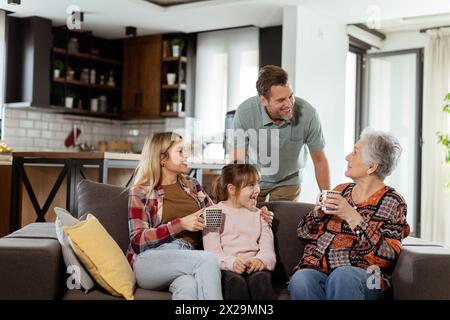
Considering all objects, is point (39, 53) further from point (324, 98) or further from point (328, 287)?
point (328, 287)

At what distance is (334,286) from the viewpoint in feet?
7.59

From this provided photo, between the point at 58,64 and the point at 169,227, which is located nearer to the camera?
the point at 169,227

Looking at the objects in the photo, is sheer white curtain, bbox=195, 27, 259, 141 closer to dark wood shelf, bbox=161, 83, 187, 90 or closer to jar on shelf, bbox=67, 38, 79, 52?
dark wood shelf, bbox=161, 83, 187, 90

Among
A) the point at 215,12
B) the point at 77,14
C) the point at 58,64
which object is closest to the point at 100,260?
the point at 215,12

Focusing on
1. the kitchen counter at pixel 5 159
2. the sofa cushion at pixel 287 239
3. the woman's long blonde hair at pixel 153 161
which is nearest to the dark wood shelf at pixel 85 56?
the kitchen counter at pixel 5 159

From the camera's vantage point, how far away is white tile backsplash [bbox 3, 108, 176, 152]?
22.9ft

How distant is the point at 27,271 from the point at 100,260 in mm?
275

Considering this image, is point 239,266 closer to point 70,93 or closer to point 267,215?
point 267,215

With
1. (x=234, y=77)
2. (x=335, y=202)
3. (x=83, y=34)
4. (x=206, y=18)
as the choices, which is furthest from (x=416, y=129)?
(x=335, y=202)

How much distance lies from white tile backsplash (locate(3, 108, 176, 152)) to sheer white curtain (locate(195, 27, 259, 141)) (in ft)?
1.34

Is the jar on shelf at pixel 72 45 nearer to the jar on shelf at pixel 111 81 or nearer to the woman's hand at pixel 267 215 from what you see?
the jar on shelf at pixel 111 81

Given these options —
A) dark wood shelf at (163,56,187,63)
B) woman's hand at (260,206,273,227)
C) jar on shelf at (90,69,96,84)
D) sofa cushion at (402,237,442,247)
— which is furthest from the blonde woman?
jar on shelf at (90,69,96,84)

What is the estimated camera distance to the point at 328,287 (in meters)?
2.35

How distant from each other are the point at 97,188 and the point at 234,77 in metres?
4.71
